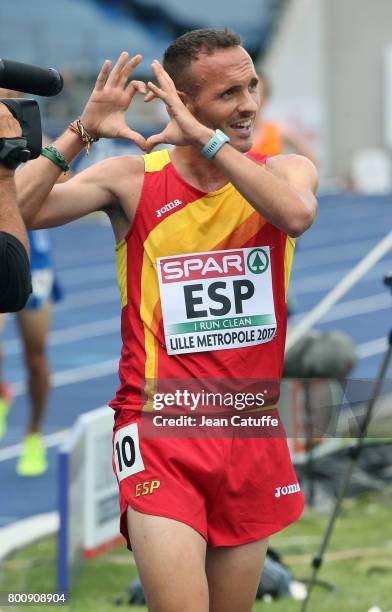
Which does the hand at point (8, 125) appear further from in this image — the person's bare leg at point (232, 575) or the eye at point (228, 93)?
the person's bare leg at point (232, 575)

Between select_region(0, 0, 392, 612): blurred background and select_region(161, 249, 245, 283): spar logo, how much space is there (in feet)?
2.73

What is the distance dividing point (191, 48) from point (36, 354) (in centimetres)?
419

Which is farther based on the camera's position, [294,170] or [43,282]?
[43,282]

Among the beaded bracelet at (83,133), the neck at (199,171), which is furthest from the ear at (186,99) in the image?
the beaded bracelet at (83,133)

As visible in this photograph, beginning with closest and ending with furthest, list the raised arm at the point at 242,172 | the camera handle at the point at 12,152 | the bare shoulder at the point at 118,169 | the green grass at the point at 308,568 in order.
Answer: the camera handle at the point at 12,152 < the raised arm at the point at 242,172 < the bare shoulder at the point at 118,169 < the green grass at the point at 308,568

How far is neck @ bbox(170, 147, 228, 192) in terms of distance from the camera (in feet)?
11.6

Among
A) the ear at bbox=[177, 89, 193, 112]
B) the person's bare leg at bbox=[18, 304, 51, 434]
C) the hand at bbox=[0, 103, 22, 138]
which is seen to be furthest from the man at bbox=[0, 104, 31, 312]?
the person's bare leg at bbox=[18, 304, 51, 434]

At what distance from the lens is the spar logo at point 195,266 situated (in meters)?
3.44

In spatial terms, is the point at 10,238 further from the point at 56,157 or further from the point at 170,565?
the point at 170,565

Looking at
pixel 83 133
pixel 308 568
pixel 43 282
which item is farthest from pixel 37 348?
pixel 83 133

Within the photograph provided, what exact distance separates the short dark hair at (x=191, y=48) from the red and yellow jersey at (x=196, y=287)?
283 millimetres

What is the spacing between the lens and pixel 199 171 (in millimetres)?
3539

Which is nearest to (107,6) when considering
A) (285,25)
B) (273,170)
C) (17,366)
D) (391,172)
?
(285,25)

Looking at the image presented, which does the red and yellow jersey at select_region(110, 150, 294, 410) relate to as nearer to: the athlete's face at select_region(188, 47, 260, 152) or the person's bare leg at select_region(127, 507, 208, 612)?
the athlete's face at select_region(188, 47, 260, 152)
